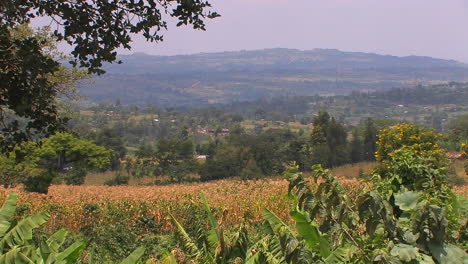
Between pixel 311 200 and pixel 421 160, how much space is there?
5.58 feet

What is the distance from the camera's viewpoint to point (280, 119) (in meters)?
157

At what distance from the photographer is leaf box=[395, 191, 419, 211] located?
326cm

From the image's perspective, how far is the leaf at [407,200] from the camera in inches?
128

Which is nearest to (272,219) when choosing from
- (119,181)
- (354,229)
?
(354,229)

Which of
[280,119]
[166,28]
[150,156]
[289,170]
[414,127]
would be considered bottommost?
[280,119]

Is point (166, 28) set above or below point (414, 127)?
above

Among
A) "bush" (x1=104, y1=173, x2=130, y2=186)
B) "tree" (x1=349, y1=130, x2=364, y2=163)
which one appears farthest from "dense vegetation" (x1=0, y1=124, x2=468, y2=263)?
"tree" (x1=349, y1=130, x2=364, y2=163)

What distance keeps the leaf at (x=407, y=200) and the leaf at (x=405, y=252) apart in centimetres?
44

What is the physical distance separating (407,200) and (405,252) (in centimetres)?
60

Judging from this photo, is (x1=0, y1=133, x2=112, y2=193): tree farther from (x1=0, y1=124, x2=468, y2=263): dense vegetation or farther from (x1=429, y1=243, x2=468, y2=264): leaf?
(x1=429, y1=243, x2=468, y2=264): leaf

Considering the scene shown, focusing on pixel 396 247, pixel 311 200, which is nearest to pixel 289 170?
pixel 311 200

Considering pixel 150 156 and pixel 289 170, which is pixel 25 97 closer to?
pixel 289 170

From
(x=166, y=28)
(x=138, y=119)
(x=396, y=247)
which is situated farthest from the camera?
(x=138, y=119)

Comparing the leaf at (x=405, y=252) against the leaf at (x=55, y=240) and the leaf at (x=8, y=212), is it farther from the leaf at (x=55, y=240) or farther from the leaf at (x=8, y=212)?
the leaf at (x=8, y=212)
